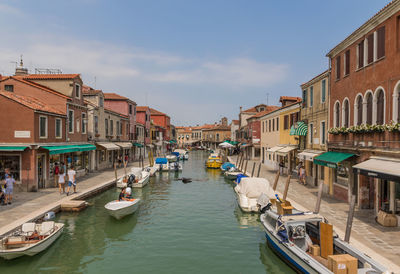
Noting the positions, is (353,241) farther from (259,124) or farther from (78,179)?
(259,124)

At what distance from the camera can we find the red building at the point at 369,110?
12.5 metres

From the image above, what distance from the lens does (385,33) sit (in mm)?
13219

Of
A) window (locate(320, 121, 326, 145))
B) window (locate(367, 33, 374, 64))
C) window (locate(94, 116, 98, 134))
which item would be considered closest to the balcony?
window (locate(320, 121, 326, 145))

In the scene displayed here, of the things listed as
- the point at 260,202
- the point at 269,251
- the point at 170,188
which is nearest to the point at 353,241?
the point at 269,251

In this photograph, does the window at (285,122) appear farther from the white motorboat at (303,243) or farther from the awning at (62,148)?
the white motorboat at (303,243)

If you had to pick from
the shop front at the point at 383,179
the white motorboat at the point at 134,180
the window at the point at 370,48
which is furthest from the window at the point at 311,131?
the white motorboat at the point at 134,180

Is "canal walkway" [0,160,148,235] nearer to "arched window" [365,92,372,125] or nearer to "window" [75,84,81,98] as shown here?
"window" [75,84,81,98]

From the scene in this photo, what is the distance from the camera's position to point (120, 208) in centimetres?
1562

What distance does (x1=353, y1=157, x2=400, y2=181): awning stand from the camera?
423 inches

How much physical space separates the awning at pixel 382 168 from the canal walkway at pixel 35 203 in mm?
14394

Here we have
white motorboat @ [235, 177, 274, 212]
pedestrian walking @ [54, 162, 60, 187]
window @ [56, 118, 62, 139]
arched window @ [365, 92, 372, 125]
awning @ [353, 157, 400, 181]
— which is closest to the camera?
awning @ [353, 157, 400, 181]

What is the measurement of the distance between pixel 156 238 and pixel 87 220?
4.59 metres

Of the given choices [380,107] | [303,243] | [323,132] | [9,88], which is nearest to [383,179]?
[380,107]

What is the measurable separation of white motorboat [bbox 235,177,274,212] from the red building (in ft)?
14.6
